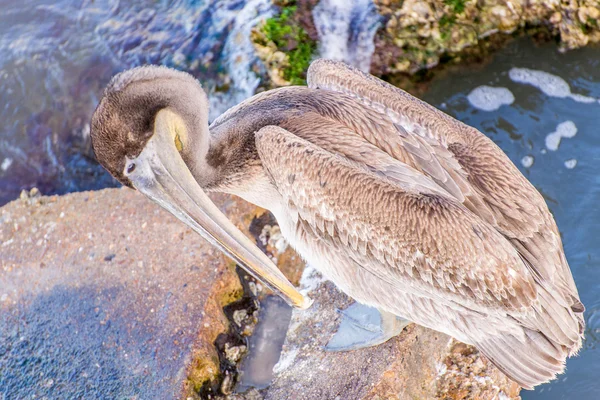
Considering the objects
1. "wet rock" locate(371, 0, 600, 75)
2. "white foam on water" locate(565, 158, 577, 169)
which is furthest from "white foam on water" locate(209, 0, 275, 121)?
"white foam on water" locate(565, 158, 577, 169)

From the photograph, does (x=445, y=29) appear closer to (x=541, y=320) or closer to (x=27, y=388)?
(x=541, y=320)

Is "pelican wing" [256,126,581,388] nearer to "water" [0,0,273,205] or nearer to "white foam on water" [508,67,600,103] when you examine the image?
"water" [0,0,273,205]

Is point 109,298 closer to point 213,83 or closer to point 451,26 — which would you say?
point 213,83

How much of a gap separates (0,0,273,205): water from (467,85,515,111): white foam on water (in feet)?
6.93

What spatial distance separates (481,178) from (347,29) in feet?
10.6

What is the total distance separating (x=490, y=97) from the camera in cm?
563

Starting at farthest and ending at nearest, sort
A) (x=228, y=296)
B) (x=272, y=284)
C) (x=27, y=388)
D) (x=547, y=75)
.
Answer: (x=547, y=75) → (x=228, y=296) → (x=27, y=388) → (x=272, y=284)

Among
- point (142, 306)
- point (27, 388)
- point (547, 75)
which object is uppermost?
point (547, 75)

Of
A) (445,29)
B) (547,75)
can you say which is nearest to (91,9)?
(445,29)

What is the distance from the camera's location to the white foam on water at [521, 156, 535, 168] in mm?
5086

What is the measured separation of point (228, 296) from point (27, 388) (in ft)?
4.45

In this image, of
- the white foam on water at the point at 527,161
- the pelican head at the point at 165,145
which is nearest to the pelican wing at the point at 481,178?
the pelican head at the point at 165,145

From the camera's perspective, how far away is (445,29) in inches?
235

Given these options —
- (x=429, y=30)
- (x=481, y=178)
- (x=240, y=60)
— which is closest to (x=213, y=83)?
(x=240, y=60)
